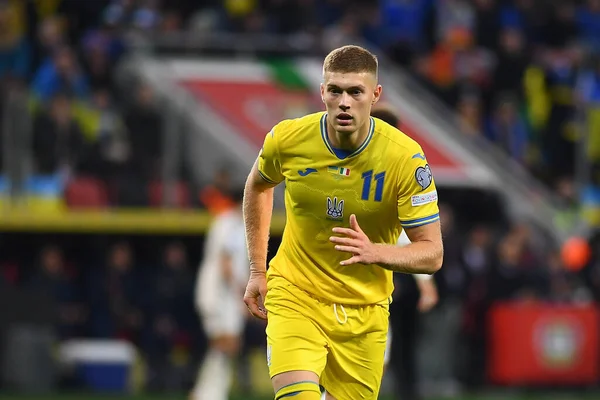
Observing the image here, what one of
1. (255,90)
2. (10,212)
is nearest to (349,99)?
(10,212)

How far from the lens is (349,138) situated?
7379mm

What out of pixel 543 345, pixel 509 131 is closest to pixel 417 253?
pixel 543 345

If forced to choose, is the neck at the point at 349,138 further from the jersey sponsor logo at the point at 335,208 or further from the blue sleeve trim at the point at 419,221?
the blue sleeve trim at the point at 419,221

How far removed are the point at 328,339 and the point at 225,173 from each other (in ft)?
21.8

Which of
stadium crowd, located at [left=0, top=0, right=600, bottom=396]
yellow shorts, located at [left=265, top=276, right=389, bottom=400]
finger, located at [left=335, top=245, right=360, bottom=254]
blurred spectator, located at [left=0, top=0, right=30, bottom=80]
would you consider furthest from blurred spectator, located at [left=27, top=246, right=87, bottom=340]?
finger, located at [left=335, top=245, right=360, bottom=254]

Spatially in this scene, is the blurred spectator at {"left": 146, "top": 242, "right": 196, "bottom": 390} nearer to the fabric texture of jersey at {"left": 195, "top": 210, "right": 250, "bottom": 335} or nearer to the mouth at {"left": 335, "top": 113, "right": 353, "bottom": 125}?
the fabric texture of jersey at {"left": 195, "top": 210, "right": 250, "bottom": 335}

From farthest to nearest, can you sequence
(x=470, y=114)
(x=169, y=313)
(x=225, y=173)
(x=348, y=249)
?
(x=470, y=114) → (x=169, y=313) → (x=225, y=173) → (x=348, y=249)

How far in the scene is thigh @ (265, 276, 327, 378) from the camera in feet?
24.6

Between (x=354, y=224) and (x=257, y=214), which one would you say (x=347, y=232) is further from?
(x=257, y=214)

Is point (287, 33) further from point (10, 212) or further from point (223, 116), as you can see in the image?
point (10, 212)

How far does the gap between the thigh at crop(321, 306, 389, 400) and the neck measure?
35.7 inches

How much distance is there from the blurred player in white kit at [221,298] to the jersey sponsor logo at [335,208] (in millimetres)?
6306

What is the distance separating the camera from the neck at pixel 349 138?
290 inches

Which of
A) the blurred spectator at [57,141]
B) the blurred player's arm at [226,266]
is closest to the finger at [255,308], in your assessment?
the blurred player's arm at [226,266]
